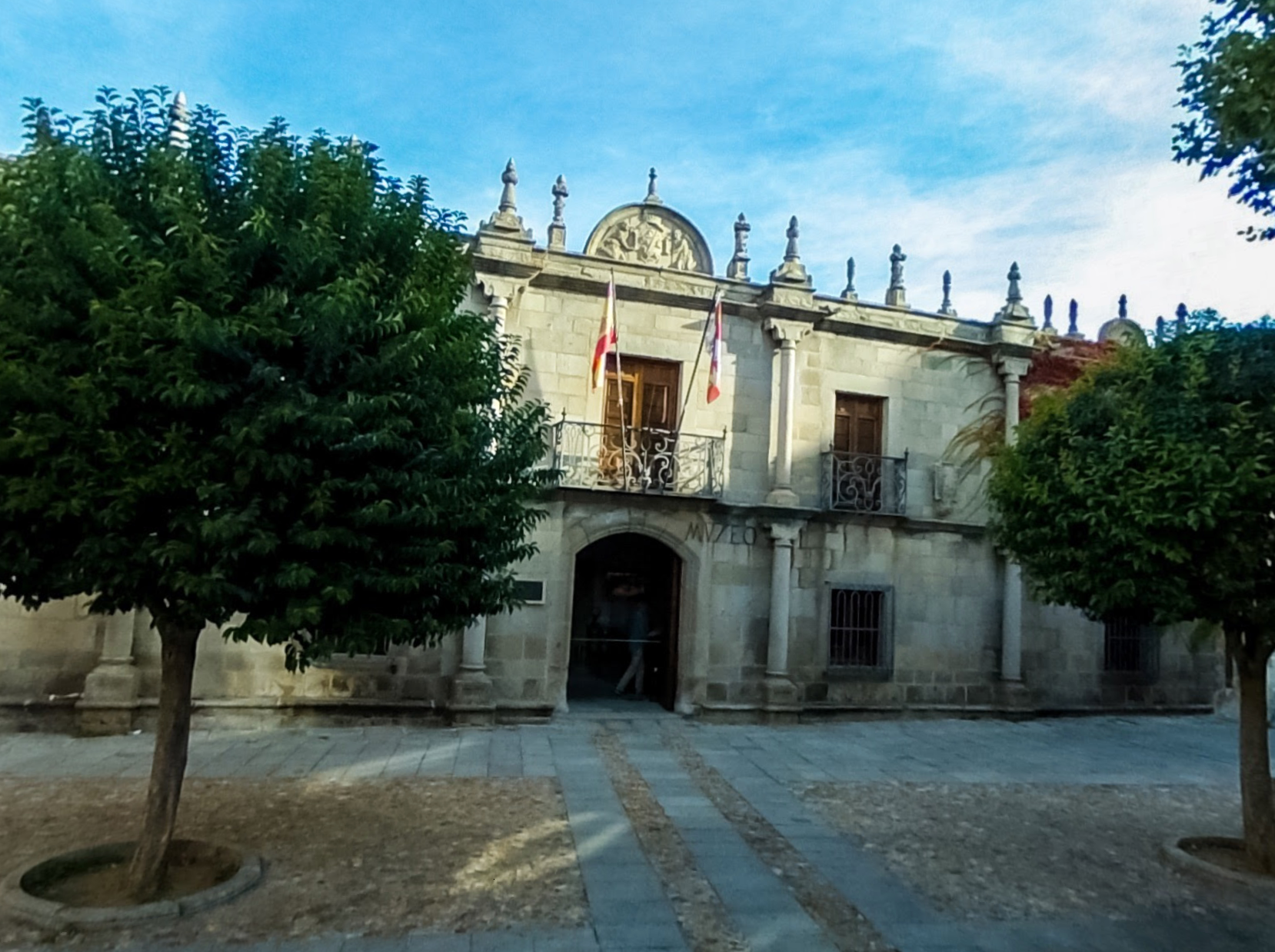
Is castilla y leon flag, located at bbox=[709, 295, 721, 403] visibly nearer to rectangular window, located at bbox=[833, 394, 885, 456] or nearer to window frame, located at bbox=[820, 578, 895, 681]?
rectangular window, located at bbox=[833, 394, 885, 456]

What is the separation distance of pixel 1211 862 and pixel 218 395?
308 inches

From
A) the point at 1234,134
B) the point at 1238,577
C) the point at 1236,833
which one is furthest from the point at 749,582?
the point at 1234,134

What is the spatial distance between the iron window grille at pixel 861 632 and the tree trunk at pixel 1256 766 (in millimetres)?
6944

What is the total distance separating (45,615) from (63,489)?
7584 mm

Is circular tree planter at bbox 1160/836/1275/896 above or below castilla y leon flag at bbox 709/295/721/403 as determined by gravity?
below

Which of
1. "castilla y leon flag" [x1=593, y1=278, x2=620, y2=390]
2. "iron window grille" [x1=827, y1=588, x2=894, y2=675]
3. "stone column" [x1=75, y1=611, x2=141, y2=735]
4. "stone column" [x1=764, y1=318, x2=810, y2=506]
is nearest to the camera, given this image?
"stone column" [x1=75, y1=611, x2=141, y2=735]

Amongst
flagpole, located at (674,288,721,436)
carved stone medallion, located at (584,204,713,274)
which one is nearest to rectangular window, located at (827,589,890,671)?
flagpole, located at (674,288,721,436)

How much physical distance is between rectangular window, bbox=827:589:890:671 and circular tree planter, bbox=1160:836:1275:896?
6.31 meters

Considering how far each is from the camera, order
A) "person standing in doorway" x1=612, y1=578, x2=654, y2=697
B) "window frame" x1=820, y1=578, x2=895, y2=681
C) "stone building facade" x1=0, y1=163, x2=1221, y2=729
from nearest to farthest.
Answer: "stone building facade" x1=0, y1=163, x2=1221, y2=729 < "window frame" x1=820, y1=578, x2=895, y2=681 < "person standing in doorway" x1=612, y1=578, x2=654, y2=697

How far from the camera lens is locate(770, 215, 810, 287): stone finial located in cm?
1371

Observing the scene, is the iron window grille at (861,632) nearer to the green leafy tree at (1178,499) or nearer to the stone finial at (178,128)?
the green leafy tree at (1178,499)

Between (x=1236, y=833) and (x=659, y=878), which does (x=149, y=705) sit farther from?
(x=1236, y=833)

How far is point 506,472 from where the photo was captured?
623 cm

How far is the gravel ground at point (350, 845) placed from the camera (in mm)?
5301
